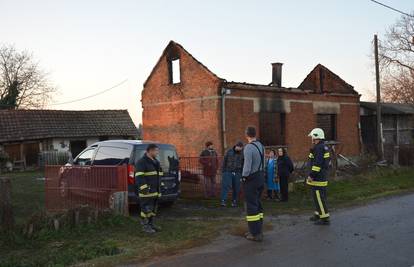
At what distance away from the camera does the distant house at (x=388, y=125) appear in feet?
83.3

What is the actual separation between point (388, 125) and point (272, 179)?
17238 millimetres

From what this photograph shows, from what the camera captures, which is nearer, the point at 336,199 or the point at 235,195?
the point at 235,195

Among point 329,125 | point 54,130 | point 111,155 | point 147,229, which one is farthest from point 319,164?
point 54,130

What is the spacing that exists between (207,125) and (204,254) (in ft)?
36.9

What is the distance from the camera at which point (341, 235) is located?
784 centimetres

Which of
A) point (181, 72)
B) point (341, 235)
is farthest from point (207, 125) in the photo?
point (341, 235)

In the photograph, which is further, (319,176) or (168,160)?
(168,160)

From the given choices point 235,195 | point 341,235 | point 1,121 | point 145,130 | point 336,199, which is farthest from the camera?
point 1,121

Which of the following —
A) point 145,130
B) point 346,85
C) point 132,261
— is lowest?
point 132,261

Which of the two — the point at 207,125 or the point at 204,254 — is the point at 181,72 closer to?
the point at 207,125

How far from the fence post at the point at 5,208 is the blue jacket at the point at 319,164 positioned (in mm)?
5713

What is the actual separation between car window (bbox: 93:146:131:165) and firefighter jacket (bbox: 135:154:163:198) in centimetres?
194

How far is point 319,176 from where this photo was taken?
9.02m

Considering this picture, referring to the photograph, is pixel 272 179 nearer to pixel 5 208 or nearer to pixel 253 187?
pixel 253 187
